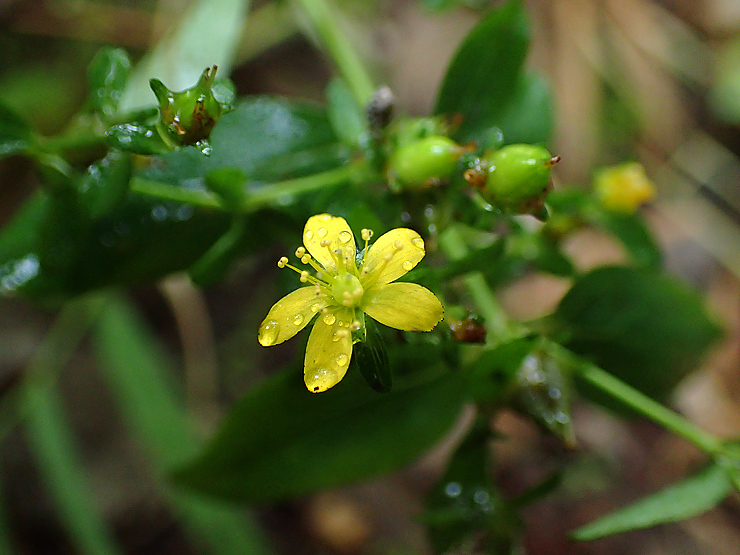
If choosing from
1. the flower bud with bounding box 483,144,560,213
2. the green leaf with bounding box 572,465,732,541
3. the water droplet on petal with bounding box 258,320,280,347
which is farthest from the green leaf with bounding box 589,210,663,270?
the water droplet on petal with bounding box 258,320,280,347

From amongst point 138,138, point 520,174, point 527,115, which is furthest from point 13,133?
point 527,115

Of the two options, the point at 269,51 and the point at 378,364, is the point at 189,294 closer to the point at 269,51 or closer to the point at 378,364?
the point at 269,51

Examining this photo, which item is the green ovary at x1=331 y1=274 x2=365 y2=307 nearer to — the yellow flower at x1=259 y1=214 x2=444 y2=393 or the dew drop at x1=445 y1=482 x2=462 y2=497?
the yellow flower at x1=259 y1=214 x2=444 y2=393

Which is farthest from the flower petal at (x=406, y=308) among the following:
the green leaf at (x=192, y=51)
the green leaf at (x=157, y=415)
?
the green leaf at (x=157, y=415)

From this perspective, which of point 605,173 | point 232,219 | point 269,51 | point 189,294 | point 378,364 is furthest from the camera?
point 269,51

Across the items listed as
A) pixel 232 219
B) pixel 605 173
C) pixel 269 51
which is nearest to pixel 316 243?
pixel 232 219

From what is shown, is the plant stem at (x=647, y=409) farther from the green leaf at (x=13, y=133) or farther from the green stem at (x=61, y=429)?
the green stem at (x=61, y=429)
